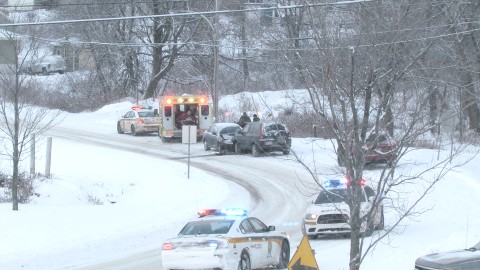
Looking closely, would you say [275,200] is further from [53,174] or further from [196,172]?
[53,174]

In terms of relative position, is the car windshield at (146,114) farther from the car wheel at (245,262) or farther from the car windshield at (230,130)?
the car wheel at (245,262)

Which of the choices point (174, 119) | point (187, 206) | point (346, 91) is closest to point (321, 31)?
point (346, 91)

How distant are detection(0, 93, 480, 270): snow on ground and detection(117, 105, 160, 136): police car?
8.18 m

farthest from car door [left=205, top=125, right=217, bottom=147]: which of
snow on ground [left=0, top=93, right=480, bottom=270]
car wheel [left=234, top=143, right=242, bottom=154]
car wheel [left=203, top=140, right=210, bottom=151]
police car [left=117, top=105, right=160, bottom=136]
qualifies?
police car [left=117, top=105, right=160, bottom=136]

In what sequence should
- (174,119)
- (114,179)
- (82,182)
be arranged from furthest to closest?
1. (174,119)
2. (114,179)
3. (82,182)

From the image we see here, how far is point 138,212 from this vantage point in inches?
1127

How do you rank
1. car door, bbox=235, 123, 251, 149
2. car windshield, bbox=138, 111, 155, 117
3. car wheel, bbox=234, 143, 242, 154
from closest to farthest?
car door, bbox=235, 123, 251, 149
car wheel, bbox=234, 143, 242, 154
car windshield, bbox=138, 111, 155, 117

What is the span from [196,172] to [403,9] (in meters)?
22.0

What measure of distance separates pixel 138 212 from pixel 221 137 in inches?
591

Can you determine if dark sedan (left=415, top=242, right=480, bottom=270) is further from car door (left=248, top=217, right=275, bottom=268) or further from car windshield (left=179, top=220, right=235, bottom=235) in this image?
car door (left=248, top=217, right=275, bottom=268)

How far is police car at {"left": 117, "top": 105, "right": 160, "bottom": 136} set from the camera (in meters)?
51.2

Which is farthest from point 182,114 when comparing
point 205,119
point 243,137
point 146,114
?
point 243,137

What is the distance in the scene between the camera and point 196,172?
36812 mm

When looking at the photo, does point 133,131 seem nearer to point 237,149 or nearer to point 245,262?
point 237,149
